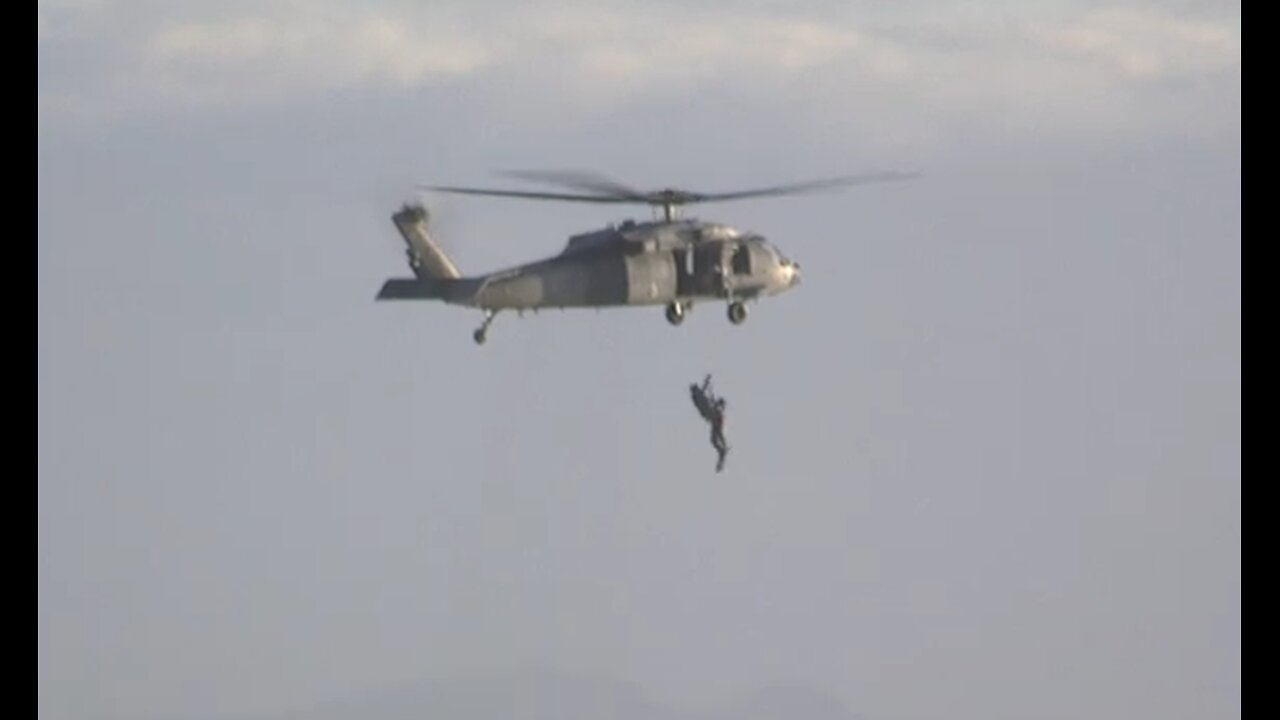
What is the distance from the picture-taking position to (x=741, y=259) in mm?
64250

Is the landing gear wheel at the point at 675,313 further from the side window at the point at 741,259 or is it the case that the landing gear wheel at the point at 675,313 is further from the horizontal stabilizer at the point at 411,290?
the horizontal stabilizer at the point at 411,290

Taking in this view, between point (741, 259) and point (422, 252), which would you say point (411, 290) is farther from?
point (741, 259)

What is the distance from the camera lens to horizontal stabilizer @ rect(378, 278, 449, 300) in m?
58.6

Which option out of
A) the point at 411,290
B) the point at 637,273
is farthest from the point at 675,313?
the point at 411,290

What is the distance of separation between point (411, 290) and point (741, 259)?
9.53 m

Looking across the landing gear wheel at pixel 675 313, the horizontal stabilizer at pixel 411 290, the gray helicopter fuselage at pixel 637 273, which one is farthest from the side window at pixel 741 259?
the horizontal stabilizer at pixel 411 290

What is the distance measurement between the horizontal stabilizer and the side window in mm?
8381

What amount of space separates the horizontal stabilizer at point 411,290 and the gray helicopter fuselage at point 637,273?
35cm

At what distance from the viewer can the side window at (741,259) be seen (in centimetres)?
6397

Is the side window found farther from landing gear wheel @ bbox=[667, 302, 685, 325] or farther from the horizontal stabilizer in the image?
the horizontal stabilizer
